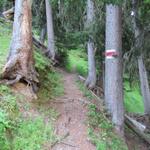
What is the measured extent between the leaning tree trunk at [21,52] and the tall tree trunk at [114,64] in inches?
87.4

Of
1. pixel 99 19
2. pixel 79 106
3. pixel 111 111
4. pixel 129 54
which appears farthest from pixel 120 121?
pixel 99 19

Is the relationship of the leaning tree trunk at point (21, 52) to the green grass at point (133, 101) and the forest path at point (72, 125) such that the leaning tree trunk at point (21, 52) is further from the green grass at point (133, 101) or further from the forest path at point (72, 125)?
the green grass at point (133, 101)

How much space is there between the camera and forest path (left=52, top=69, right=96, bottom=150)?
8453mm

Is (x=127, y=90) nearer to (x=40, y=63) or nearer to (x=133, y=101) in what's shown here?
(x=133, y=101)

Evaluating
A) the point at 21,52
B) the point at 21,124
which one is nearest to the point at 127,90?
the point at 21,52

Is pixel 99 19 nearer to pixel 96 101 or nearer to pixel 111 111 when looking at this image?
pixel 96 101

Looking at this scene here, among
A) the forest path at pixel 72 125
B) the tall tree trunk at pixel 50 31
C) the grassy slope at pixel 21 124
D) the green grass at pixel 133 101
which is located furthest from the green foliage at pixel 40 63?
the green grass at pixel 133 101

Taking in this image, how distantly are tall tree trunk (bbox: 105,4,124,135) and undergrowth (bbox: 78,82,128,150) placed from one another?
16.2 inches

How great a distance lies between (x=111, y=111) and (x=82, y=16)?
769 centimetres

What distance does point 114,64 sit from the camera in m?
10.6

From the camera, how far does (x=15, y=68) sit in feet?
31.8

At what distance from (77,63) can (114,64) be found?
48.7 ft

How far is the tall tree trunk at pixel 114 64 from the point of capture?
10641 millimetres

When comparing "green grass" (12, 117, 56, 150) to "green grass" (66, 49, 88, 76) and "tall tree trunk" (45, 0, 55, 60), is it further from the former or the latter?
"green grass" (66, 49, 88, 76)
